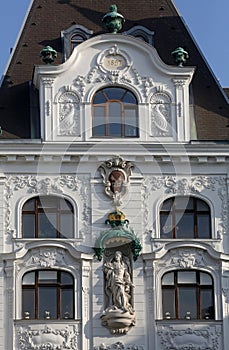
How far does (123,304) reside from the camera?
39.2 meters

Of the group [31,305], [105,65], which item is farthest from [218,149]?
[31,305]

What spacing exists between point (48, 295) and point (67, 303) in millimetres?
573

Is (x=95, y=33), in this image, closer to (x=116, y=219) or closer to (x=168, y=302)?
(x=116, y=219)

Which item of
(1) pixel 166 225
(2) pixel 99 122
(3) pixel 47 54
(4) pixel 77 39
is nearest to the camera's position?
(1) pixel 166 225

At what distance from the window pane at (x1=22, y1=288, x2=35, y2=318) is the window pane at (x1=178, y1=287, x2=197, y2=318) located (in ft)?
13.4

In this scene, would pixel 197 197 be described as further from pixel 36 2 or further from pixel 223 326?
pixel 36 2

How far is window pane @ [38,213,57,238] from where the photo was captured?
3997cm

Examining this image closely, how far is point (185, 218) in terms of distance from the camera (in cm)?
4047

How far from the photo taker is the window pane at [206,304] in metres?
39.6

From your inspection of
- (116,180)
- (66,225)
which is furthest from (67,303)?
(116,180)

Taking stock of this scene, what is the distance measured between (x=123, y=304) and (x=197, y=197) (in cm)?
389

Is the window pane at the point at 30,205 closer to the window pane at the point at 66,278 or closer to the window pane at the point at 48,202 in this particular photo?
the window pane at the point at 48,202

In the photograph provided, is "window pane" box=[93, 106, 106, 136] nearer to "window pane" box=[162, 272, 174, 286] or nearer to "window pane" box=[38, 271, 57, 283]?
"window pane" box=[38, 271, 57, 283]

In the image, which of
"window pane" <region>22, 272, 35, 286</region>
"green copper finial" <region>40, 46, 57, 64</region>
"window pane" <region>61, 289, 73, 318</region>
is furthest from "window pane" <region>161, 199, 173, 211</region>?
"green copper finial" <region>40, 46, 57, 64</region>
